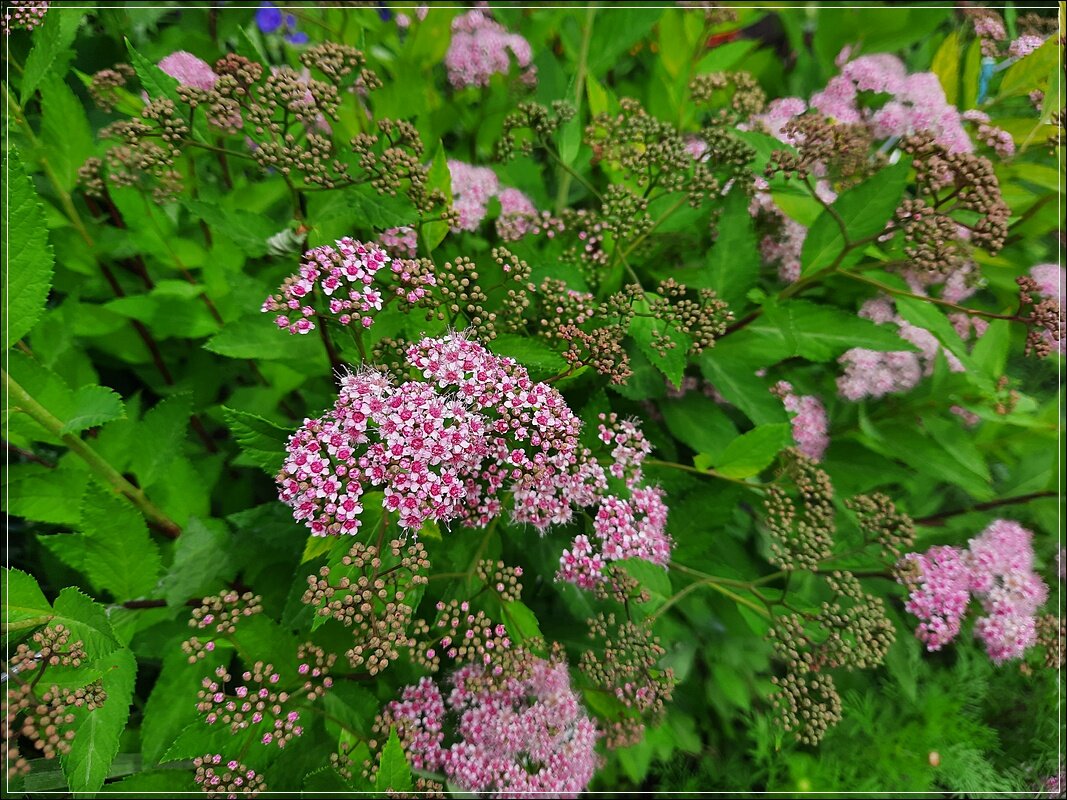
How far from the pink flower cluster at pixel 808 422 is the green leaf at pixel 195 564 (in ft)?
3.90

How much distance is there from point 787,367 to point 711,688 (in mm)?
954

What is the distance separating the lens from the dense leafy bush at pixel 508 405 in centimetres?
84

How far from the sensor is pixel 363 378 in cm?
80

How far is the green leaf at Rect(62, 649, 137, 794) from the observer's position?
31.5 inches

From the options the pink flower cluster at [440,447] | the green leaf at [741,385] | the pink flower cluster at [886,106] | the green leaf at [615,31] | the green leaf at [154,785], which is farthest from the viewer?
the green leaf at [615,31]

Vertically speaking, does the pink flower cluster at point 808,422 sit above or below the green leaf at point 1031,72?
below

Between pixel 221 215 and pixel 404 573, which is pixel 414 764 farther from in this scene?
pixel 221 215

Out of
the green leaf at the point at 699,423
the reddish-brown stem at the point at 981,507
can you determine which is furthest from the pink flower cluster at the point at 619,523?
the reddish-brown stem at the point at 981,507

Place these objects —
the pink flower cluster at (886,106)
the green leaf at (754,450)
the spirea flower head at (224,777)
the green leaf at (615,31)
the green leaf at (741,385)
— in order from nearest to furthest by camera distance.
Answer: the spirea flower head at (224,777) → the green leaf at (754,450) → the green leaf at (741,385) → the pink flower cluster at (886,106) → the green leaf at (615,31)

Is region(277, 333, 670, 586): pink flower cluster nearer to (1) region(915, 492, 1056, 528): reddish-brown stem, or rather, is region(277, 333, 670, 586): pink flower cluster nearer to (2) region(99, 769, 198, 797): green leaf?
(2) region(99, 769, 198, 797): green leaf

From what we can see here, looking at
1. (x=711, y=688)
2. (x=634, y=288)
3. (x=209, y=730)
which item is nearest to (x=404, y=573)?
(x=209, y=730)

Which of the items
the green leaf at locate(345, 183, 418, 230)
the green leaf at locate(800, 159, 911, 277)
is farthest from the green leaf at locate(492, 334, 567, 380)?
the green leaf at locate(800, 159, 911, 277)

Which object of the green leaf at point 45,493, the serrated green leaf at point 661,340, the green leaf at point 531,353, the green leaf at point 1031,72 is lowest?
the green leaf at point 45,493

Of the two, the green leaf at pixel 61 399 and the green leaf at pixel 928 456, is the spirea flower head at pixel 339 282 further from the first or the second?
the green leaf at pixel 928 456
